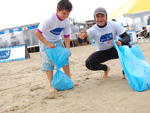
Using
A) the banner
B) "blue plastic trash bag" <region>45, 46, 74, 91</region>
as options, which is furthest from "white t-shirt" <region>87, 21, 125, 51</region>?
the banner

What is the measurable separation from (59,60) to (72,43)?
44.0ft

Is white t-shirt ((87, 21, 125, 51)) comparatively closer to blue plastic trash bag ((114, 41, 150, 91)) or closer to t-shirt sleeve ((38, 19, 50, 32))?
blue plastic trash bag ((114, 41, 150, 91))

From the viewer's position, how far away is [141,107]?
59.7 inches

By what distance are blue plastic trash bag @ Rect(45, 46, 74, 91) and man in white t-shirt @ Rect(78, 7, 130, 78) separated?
0.51m

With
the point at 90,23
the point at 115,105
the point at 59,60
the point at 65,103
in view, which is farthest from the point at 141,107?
the point at 90,23

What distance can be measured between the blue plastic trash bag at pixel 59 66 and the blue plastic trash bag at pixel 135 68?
2.63 feet

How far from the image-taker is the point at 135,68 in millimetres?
2242

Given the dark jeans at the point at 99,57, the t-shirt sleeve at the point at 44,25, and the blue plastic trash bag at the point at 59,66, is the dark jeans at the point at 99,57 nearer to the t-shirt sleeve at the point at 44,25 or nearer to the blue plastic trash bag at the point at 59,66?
the blue plastic trash bag at the point at 59,66

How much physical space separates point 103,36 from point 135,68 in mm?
803

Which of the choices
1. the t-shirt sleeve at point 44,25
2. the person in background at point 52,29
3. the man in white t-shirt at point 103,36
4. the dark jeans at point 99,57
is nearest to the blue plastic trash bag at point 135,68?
the man in white t-shirt at point 103,36

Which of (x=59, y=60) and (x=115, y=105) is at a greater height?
(x=59, y=60)

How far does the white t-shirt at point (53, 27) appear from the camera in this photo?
2.44m

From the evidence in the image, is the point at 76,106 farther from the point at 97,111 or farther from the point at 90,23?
the point at 90,23

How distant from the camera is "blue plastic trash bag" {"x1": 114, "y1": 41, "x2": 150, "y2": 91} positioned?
204 centimetres
